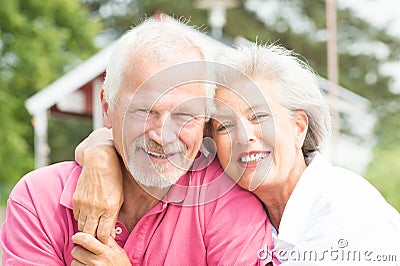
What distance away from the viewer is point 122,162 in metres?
2.35

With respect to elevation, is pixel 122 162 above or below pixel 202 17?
below

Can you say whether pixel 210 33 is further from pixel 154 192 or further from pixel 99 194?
pixel 99 194

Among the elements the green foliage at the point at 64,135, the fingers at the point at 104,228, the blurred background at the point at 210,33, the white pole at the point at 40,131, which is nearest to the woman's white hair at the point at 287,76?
the fingers at the point at 104,228

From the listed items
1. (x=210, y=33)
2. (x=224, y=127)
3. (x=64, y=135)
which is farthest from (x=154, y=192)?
(x=64, y=135)

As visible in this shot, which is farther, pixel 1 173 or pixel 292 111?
pixel 1 173

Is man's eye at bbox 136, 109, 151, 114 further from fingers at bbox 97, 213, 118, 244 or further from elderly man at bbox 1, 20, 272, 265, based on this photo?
fingers at bbox 97, 213, 118, 244

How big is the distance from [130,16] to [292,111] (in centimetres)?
1926

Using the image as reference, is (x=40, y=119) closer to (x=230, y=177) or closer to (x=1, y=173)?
(x=1, y=173)

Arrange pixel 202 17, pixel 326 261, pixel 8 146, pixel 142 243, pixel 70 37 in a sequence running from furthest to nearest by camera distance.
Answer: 1. pixel 202 17
2. pixel 70 37
3. pixel 8 146
4. pixel 142 243
5. pixel 326 261

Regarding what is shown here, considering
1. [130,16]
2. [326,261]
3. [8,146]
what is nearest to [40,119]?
[8,146]

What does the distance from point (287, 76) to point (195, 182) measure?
44cm

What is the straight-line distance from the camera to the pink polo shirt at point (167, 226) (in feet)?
7.27

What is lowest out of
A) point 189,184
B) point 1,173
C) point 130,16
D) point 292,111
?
point 189,184

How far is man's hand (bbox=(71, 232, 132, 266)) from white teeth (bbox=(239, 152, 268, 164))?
0.46 meters
